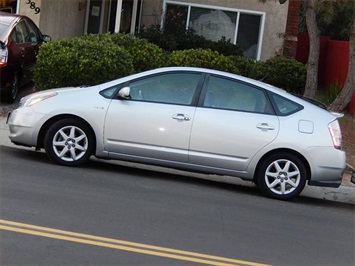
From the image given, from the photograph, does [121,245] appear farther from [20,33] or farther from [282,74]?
[282,74]

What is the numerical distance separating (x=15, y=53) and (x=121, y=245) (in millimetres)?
8077

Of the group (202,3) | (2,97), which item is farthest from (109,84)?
(202,3)

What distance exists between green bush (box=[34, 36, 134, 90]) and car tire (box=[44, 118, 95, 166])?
3666 mm

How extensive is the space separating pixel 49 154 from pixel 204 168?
202cm

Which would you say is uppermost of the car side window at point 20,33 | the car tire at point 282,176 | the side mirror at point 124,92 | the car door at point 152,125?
the car side window at point 20,33

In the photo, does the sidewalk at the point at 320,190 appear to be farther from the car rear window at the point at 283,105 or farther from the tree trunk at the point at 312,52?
the tree trunk at the point at 312,52

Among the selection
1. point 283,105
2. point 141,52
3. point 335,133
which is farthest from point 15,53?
point 335,133

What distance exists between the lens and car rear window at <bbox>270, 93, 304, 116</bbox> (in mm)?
9578

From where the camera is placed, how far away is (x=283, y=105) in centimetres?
963

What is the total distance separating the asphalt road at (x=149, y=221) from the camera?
6359mm

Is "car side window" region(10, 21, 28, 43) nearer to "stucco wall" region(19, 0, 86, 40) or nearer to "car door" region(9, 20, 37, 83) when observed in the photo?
"car door" region(9, 20, 37, 83)

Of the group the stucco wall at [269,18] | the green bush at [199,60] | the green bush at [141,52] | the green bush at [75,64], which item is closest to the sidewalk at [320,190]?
the green bush at [75,64]

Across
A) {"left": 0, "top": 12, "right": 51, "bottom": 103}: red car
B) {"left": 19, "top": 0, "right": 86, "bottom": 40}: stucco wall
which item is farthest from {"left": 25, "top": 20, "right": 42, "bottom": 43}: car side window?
{"left": 19, "top": 0, "right": 86, "bottom": 40}: stucco wall

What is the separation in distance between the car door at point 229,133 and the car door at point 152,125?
0.46 ft
